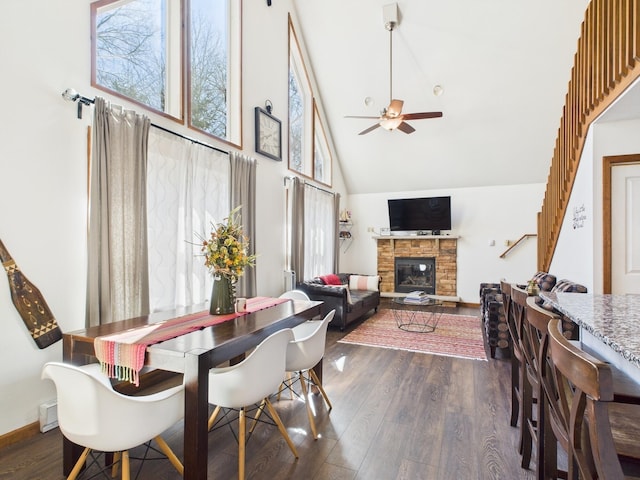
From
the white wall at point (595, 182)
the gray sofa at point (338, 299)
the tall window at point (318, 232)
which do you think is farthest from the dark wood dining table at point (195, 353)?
the tall window at point (318, 232)

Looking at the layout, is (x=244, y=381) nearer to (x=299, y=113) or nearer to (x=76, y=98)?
(x=76, y=98)

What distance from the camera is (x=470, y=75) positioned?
18.5 ft

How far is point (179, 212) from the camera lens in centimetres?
340

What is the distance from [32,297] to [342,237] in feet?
20.3

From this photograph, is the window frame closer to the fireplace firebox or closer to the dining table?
the fireplace firebox

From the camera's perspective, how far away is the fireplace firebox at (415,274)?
7.52 metres

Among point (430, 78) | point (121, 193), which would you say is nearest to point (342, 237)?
point (430, 78)

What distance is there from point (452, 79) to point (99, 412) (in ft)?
20.6

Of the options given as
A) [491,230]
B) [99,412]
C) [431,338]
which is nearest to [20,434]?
[99,412]

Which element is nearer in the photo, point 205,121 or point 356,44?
point 205,121

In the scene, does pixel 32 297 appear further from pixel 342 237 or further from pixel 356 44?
pixel 342 237

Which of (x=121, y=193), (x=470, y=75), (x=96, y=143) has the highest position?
(x=470, y=75)

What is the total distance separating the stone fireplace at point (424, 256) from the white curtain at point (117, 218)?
5.73 meters

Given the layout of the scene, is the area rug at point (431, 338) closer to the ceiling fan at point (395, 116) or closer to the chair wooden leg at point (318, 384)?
the chair wooden leg at point (318, 384)
